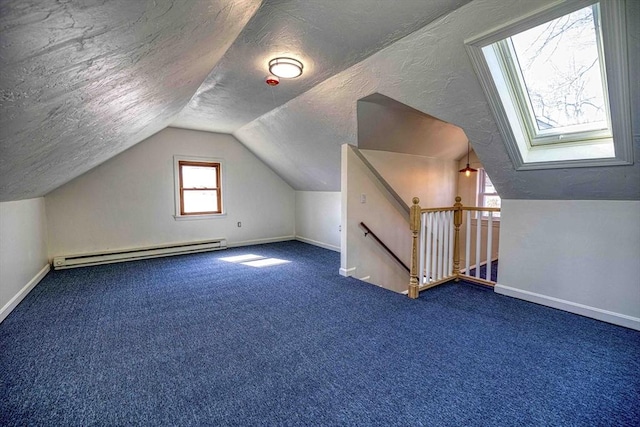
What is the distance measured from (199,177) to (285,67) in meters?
3.64

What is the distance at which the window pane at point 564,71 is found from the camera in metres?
1.92

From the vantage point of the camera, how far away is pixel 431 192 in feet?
15.4

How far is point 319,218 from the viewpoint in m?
5.96

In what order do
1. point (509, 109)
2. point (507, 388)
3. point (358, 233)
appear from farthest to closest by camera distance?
point (358, 233) < point (509, 109) < point (507, 388)

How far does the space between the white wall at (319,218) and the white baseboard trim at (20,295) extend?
13.9ft

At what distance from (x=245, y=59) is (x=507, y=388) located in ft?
10.3

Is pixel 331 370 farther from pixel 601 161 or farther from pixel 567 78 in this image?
pixel 567 78

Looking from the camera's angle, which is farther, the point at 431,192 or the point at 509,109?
the point at 431,192

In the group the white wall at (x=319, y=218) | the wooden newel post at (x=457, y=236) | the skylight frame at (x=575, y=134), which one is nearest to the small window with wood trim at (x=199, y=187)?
the white wall at (x=319, y=218)

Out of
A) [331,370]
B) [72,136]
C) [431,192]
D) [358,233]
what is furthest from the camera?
[431,192]

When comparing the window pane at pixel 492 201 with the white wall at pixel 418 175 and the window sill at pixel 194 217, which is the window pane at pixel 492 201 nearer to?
the white wall at pixel 418 175

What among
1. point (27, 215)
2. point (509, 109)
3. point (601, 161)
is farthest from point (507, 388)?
point (27, 215)

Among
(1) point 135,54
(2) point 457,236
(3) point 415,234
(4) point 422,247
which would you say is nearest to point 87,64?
(1) point 135,54

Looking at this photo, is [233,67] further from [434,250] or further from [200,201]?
[200,201]
